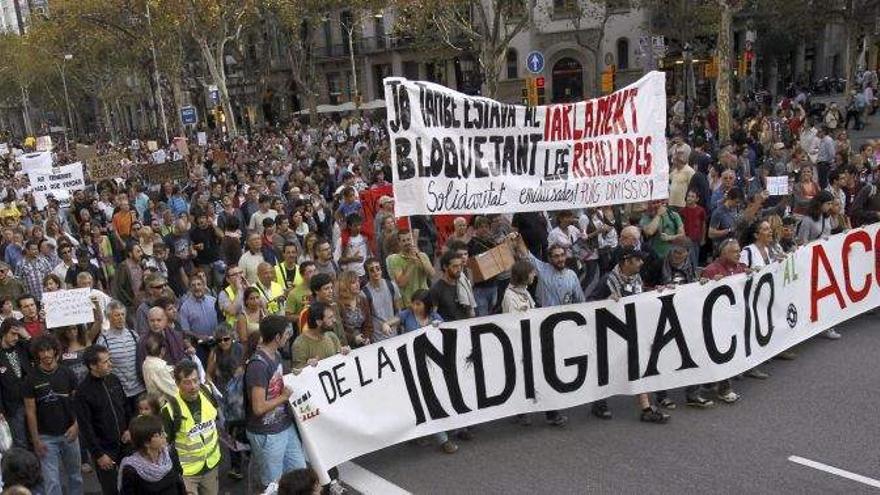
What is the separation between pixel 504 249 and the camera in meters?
7.30

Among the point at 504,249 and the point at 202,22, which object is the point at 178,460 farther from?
the point at 202,22

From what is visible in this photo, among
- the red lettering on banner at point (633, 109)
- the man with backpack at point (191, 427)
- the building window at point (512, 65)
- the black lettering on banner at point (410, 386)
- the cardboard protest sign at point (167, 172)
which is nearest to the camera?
the man with backpack at point (191, 427)

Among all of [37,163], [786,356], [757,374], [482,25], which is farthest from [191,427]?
[482,25]

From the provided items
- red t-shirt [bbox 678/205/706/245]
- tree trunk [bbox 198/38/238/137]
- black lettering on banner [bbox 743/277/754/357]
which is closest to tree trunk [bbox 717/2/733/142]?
red t-shirt [bbox 678/205/706/245]

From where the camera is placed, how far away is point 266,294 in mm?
7449

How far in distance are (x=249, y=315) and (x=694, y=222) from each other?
5808 millimetres

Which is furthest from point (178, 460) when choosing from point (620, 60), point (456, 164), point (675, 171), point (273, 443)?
point (620, 60)

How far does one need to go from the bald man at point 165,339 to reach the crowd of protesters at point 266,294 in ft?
0.05

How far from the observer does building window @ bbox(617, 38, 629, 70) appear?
43656 mm

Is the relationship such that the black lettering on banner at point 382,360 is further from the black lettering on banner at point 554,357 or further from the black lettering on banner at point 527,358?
the black lettering on banner at point 554,357

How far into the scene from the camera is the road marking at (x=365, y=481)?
18.3 ft

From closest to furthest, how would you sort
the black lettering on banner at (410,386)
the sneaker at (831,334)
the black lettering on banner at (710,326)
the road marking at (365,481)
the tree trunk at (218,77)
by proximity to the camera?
the road marking at (365,481) < the black lettering on banner at (410,386) < the black lettering on banner at (710,326) < the sneaker at (831,334) < the tree trunk at (218,77)

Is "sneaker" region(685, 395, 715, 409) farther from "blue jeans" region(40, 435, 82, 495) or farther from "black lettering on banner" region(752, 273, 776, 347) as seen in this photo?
"blue jeans" region(40, 435, 82, 495)

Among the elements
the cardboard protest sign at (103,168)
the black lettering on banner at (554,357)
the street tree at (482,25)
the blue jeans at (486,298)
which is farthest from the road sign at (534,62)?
the black lettering on banner at (554,357)
